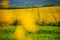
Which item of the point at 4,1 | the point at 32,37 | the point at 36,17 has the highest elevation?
the point at 4,1

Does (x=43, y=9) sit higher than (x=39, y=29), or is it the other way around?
(x=43, y=9)

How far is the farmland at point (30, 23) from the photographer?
2.78 feet

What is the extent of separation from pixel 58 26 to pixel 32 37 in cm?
23

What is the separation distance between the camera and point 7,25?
871mm

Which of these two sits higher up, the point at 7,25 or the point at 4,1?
the point at 4,1

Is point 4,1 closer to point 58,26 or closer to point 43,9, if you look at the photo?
point 43,9

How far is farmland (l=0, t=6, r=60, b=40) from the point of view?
85 centimetres

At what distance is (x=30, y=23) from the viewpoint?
87cm

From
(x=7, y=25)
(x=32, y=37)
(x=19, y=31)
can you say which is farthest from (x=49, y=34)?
(x=7, y=25)

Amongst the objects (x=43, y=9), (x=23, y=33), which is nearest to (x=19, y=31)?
(x=23, y=33)

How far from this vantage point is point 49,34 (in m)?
0.85

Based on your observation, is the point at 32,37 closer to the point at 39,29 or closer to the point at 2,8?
the point at 39,29

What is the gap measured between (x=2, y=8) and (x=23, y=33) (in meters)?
0.27

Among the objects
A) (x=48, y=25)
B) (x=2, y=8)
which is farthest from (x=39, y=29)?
(x=2, y=8)
